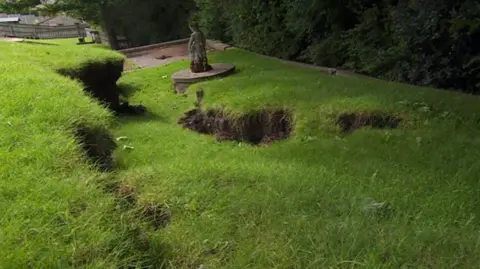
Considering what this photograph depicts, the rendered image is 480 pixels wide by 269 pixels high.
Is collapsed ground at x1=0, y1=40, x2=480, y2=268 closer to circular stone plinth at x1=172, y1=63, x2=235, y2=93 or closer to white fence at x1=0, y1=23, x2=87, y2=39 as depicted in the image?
circular stone plinth at x1=172, y1=63, x2=235, y2=93

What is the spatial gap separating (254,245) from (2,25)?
32.3 meters

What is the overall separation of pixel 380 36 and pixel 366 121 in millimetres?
3203

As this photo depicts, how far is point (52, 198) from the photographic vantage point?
2242mm

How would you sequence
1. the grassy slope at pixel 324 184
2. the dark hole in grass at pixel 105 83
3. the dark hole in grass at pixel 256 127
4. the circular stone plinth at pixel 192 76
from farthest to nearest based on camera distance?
the circular stone plinth at pixel 192 76
the dark hole in grass at pixel 105 83
the dark hole in grass at pixel 256 127
the grassy slope at pixel 324 184

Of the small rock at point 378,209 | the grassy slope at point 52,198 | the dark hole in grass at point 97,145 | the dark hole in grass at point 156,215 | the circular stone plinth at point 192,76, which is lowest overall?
the circular stone plinth at point 192,76

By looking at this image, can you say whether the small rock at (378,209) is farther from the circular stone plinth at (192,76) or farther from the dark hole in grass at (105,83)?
the circular stone plinth at (192,76)

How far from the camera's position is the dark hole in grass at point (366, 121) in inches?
214

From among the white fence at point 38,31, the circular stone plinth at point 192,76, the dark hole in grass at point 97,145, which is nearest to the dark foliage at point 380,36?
the circular stone plinth at point 192,76

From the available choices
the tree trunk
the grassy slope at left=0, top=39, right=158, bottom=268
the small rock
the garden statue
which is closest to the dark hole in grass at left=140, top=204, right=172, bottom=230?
the grassy slope at left=0, top=39, right=158, bottom=268

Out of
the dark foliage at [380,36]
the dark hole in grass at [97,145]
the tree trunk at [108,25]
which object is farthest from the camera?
the tree trunk at [108,25]

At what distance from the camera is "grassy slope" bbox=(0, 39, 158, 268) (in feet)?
6.01

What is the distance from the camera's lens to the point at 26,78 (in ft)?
15.7

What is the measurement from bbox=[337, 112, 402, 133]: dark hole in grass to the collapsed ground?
0.04 feet

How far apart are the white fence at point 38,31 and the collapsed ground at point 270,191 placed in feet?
86.2
